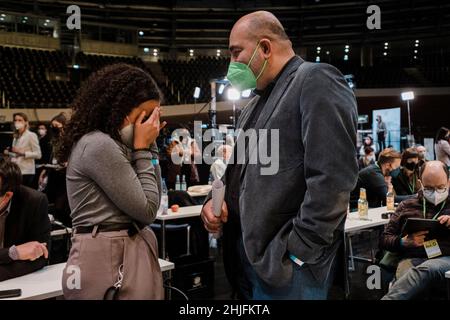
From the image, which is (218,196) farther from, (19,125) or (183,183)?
(19,125)

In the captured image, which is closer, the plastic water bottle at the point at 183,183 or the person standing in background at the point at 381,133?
the plastic water bottle at the point at 183,183

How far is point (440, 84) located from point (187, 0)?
27.8ft

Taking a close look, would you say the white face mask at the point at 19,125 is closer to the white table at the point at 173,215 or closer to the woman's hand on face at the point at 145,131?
the white table at the point at 173,215

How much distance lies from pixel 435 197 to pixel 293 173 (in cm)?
198

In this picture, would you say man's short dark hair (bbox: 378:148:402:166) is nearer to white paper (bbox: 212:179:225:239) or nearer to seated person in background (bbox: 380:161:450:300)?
seated person in background (bbox: 380:161:450:300)

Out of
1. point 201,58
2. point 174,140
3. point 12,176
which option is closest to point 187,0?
point 201,58

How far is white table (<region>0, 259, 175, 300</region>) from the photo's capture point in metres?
1.64

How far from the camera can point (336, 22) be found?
47.0 ft

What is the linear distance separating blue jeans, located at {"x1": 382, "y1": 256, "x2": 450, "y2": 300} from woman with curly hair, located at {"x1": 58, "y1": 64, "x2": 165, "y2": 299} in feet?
5.92

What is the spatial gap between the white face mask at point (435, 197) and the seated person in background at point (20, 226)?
2321 millimetres

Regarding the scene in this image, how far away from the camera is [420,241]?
8.75 feet

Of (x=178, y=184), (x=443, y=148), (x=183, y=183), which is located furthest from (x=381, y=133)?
(x=178, y=184)

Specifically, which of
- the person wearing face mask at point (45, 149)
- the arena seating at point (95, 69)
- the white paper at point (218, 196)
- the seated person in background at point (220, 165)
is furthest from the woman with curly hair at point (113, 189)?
the arena seating at point (95, 69)

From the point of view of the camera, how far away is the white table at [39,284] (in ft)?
5.37
